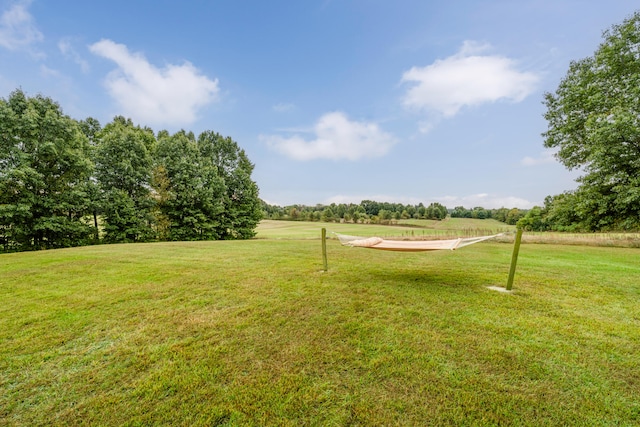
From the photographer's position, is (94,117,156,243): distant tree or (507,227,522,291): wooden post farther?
(94,117,156,243): distant tree

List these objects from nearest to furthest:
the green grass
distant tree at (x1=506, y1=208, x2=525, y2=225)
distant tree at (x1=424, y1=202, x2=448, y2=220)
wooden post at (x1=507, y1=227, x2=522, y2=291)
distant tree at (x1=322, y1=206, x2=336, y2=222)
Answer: wooden post at (x1=507, y1=227, x2=522, y2=291) < the green grass < distant tree at (x1=506, y1=208, x2=525, y2=225) < distant tree at (x1=424, y1=202, x2=448, y2=220) < distant tree at (x1=322, y1=206, x2=336, y2=222)

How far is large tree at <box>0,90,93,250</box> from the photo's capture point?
38.0ft

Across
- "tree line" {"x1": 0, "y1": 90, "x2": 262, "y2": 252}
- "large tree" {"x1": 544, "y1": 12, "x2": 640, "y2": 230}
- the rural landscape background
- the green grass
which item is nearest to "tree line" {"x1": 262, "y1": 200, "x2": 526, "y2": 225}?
the green grass

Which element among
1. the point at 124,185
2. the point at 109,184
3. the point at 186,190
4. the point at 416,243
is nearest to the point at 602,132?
the point at 416,243

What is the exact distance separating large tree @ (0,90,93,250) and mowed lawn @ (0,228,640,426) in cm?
1163

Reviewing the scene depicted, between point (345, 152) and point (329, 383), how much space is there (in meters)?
23.4

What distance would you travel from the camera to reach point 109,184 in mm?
15820

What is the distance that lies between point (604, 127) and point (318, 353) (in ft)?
50.6

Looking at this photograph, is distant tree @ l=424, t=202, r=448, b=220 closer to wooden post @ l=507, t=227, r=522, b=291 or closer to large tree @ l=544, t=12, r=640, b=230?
large tree @ l=544, t=12, r=640, b=230

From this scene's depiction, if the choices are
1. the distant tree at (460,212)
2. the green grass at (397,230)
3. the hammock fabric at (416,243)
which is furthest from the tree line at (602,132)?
the distant tree at (460,212)

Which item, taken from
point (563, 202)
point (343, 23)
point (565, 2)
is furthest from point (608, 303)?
point (343, 23)

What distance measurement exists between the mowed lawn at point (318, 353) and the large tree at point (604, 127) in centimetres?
956

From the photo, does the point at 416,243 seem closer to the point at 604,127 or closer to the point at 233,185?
the point at 604,127

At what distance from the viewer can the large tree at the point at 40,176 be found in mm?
11594
